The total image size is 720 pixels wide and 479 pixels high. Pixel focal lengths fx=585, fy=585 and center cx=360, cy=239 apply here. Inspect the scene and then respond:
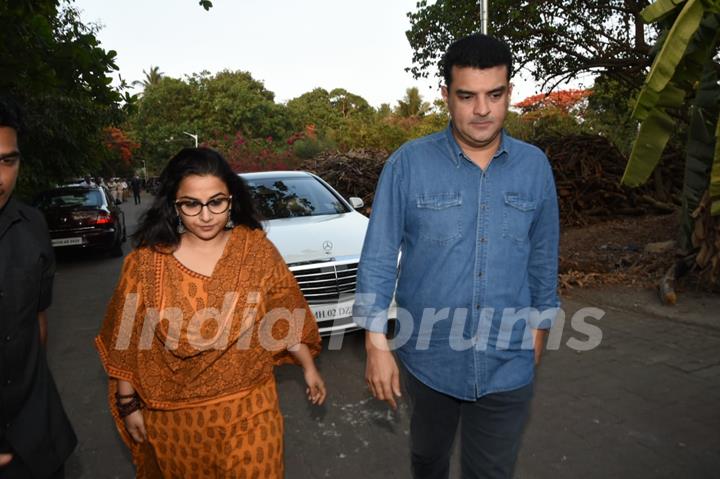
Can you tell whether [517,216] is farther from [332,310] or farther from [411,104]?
[411,104]

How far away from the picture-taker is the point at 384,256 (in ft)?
7.68

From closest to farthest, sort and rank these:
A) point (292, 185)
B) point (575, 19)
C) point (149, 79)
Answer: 1. point (292, 185)
2. point (575, 19)
3. point (149, 79)

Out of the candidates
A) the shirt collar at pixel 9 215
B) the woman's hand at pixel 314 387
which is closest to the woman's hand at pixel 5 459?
the shirt collar at pixel 9 215

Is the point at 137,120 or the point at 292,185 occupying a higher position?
the point at 137,120

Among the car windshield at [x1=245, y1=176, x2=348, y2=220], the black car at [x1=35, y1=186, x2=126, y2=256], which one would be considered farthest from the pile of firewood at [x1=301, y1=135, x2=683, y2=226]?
the black car at [x1=35, y1=186, x2=126, y2=256]

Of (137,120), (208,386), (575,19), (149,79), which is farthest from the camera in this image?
(149,79)

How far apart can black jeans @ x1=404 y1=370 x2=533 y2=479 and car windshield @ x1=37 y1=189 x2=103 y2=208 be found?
11475 mm

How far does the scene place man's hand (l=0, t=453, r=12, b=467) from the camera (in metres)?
1.81

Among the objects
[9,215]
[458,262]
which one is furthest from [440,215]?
[9,215]

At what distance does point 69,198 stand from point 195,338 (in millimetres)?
11577

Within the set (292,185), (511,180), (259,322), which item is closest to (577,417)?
(511,180)

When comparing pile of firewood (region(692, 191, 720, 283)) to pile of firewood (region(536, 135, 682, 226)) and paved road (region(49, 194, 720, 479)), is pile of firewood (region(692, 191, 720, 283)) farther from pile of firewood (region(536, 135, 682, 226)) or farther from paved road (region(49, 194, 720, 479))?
pile of firewood (region(536, 135, 682, 226))

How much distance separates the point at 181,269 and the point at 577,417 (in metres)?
3.07

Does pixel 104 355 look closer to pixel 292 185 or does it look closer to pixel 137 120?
pixel 292 185
